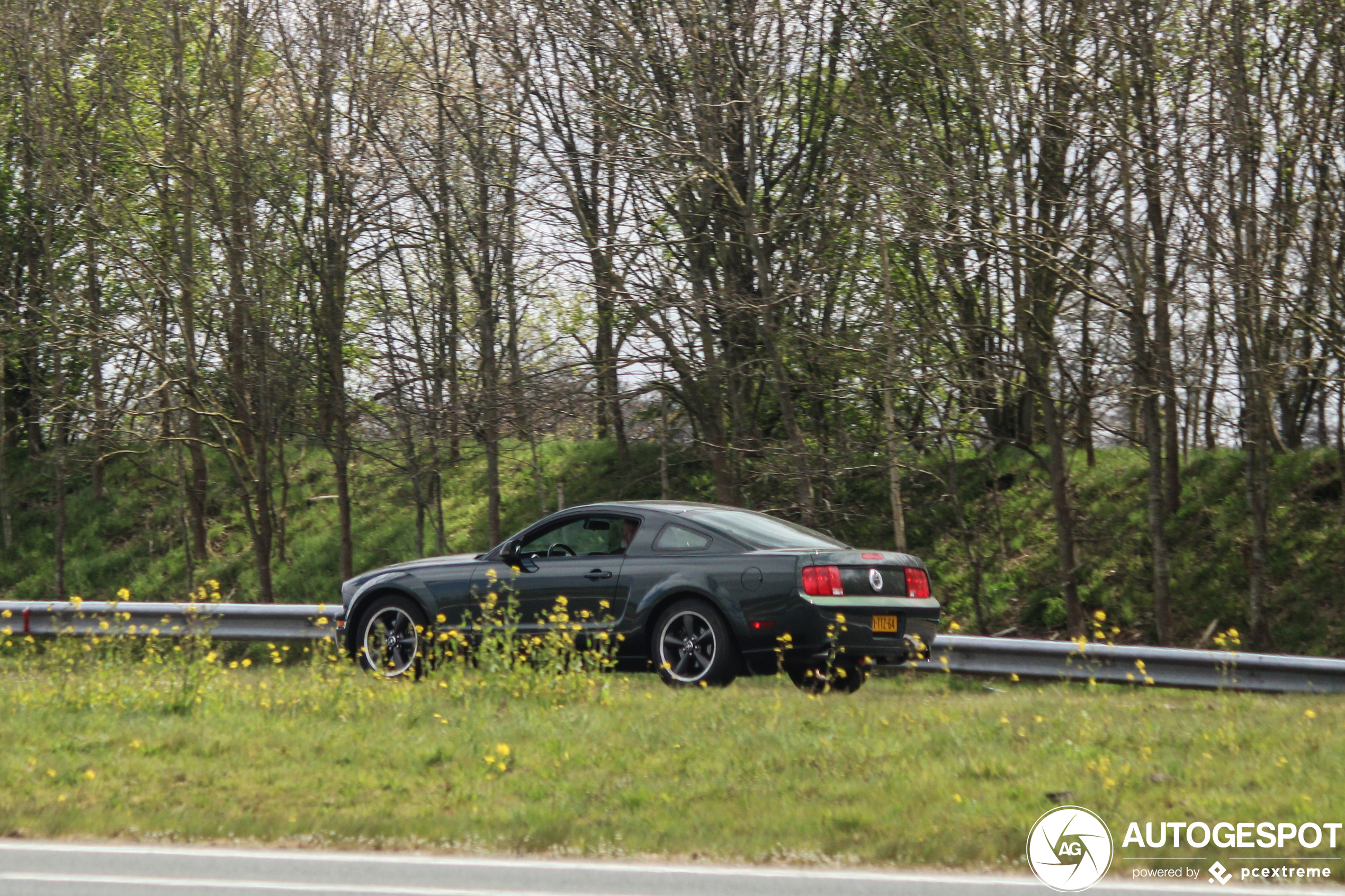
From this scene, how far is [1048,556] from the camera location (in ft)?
66.1

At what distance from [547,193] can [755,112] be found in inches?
135

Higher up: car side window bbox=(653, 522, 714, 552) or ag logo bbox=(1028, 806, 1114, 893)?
car side window bbox=(653, 522, 714, 552)

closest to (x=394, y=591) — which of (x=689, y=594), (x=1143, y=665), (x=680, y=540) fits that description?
(x=680, y=540)

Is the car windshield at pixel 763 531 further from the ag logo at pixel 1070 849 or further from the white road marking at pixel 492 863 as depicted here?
the white road marking at pixel 492 863

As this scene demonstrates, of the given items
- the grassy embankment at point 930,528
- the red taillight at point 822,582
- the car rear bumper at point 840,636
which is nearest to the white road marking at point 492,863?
the car rear bumper at point 840,636

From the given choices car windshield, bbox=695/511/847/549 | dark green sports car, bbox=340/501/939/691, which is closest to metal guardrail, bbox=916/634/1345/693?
dark green sports car, bbox=340/501/939/691

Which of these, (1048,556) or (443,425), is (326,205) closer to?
(443,425)

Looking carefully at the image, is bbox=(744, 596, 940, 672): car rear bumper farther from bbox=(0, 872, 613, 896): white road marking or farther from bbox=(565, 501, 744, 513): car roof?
bbox=(0, 872, 613, 896): white road marking

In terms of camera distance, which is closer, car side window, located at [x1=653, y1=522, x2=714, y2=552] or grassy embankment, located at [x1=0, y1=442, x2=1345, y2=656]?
car side window, located at [x1=653, y1=522, x2=714, y2=552]

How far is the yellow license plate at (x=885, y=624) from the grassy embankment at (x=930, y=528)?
8032mm

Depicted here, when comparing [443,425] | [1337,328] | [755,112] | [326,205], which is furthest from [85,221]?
[1337,328]

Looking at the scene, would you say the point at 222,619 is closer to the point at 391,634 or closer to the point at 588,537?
the point at 391,634

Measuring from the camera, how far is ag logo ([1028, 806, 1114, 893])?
5.34m

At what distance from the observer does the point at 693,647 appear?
33.6ft
